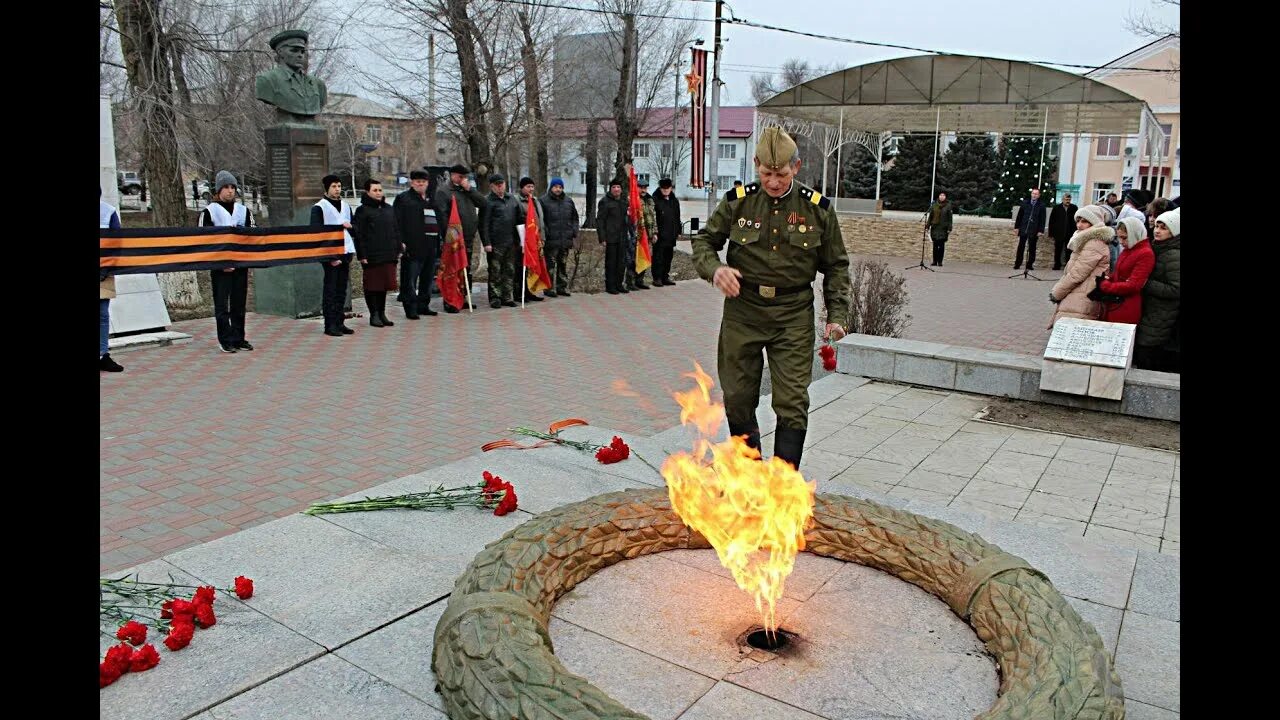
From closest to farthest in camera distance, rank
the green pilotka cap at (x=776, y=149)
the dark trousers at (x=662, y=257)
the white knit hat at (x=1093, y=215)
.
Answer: the green pilotka cap at (x=776, y=149), the white knit hat at (x=1093, y=215), the dark trousers at (x=662, y=257)

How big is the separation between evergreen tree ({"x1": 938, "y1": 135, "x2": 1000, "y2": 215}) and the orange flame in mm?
39831

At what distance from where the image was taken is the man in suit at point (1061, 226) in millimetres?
20433

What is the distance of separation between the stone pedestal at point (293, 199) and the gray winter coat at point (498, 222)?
6.66 feet

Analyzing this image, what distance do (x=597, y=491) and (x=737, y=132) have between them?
215ft

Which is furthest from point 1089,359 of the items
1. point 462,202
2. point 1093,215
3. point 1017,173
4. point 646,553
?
point 1017,173

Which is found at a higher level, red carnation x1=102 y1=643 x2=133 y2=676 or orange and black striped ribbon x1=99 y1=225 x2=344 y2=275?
orange and black striped ribbon x1=99 y1=225 x2=344 y2=275

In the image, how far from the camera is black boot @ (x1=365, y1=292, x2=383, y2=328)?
37.8ft

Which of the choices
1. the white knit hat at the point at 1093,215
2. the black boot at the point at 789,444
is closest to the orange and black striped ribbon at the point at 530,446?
the black boot at the point at 789,444

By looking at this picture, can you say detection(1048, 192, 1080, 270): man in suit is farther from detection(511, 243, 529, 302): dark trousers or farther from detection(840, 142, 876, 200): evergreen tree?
detection(840, 142, 876, 200): evergreen tree

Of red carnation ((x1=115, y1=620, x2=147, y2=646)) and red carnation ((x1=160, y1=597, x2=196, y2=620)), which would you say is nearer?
red carnation ((x1=115, y1=620, x2=147, y2=646))

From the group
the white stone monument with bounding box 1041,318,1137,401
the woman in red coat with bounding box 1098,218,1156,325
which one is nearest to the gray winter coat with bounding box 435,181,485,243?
the white stone monument with bounding box 1041,318,1137,401

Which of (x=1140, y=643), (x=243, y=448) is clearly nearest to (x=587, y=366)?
(x=243, y=448)

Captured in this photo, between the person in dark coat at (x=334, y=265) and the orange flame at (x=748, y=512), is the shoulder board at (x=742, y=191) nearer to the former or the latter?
the orange flame at (x=748, y=512)

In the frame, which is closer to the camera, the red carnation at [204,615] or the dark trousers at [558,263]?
the red carnation at [204,615]
